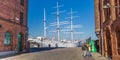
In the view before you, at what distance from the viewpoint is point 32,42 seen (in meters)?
85.6

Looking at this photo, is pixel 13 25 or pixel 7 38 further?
pixel 13 25

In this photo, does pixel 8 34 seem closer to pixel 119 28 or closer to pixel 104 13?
pixel 104 13

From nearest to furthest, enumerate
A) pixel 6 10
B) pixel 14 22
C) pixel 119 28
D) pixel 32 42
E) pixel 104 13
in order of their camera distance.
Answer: pixel 119 28 → pixel 104 13 → pixel 6 10 → pixel 14 22 → pixel 32 42

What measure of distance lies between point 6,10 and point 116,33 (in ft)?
54.3

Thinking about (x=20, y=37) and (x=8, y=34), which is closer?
(x=8, y=34)

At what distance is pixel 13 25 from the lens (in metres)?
29.5

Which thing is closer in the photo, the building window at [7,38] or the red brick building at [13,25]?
the red brick building at [13,25]

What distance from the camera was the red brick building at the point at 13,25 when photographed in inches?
1045

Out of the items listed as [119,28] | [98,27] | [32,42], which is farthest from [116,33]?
[32,42]

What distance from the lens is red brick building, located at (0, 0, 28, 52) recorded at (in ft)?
87.1

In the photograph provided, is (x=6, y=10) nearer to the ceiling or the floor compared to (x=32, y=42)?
nearer to the ceiling

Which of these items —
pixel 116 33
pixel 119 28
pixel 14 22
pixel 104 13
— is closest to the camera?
pixel 119 28

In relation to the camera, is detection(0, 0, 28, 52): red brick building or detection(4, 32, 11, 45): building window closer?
detection(0, 0, 28, 52): red brick building

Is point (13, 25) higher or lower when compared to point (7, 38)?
higher
